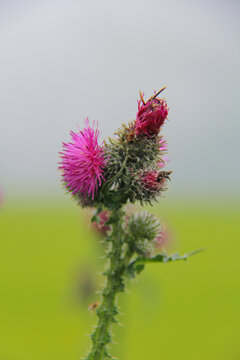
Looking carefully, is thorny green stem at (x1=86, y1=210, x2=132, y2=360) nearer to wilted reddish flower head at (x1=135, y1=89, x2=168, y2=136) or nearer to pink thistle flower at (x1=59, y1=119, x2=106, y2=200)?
pink thistle flower at (x1=59, y1=119, x2=106, y2=200)

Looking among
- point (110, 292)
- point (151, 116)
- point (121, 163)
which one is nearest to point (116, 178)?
point (121, 163)

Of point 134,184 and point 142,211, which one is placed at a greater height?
point 142,211

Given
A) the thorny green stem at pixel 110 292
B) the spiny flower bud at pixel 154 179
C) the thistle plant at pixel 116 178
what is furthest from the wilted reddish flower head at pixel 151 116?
the thorny green stem at pixel 110 292

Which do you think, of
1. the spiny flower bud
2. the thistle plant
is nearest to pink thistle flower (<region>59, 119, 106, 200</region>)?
the thistle plant

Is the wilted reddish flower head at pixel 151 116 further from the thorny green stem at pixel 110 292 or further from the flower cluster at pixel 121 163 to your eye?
the thorny green stem at pixel 110 292

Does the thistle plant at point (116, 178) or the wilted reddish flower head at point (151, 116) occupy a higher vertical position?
the wilted reddish flower head at point (151, 116)
